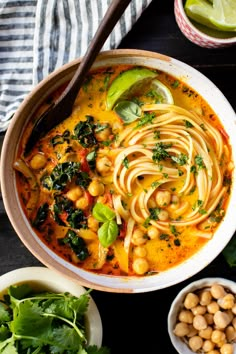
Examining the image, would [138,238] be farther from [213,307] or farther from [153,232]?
[213,307]

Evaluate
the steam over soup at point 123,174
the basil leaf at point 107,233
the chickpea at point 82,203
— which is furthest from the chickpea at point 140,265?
the chickpea at point 82,203

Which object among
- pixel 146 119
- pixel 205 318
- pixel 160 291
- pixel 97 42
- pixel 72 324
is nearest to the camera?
pixel 97 42

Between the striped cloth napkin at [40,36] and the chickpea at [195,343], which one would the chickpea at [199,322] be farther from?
the striped cloth napkin at [40,36]

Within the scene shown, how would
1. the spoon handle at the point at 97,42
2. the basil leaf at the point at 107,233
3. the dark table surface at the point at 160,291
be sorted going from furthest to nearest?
the dark table surface at the point at 160,291 < the basil leaf at the point at 107,233 < the spoon handle at the point at 97,42

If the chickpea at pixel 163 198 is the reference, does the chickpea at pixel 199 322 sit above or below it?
below

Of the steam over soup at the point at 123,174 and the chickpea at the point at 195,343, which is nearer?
the steam over soup at the point at 123,174

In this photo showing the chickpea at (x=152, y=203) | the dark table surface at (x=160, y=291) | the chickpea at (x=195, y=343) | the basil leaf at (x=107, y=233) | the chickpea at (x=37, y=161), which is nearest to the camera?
the basil leaf at (x=107, y=233)

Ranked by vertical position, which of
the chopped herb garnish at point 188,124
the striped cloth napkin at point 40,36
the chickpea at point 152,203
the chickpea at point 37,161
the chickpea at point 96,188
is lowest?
the chickpea at point 152,203

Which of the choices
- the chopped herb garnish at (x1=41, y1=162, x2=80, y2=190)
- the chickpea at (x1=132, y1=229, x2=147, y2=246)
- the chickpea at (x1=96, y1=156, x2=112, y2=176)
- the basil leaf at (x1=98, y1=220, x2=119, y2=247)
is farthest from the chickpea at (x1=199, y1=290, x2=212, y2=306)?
the chopped herb garnish at (x1=41, y1=162, x2=80, y2=190)

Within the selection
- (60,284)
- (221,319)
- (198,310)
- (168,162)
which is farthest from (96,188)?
(221,319)
